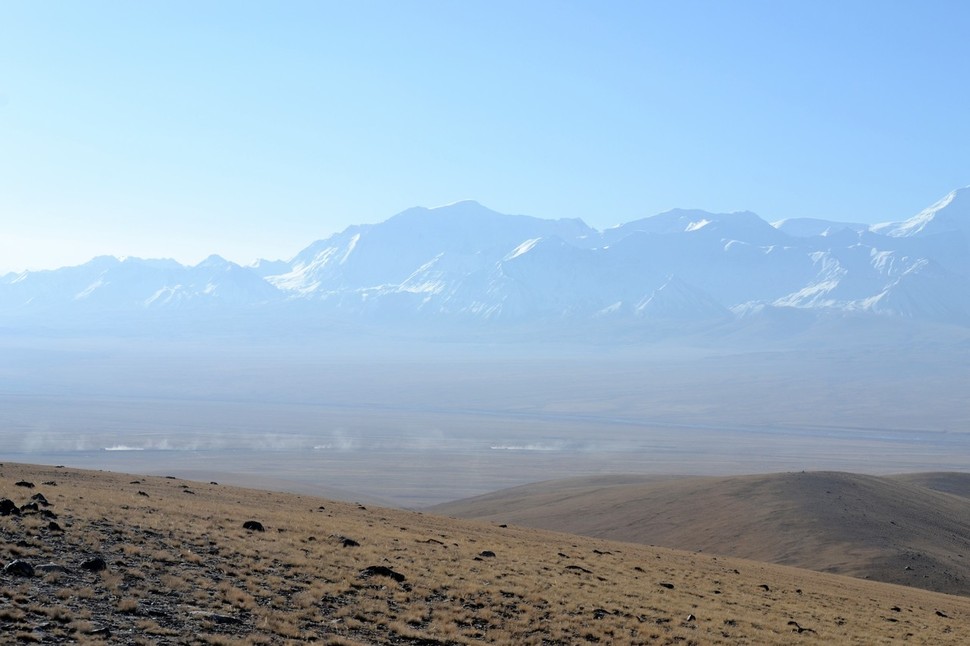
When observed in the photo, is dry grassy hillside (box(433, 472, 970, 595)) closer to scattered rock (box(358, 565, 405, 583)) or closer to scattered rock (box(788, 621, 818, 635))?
scattered rock (box(788, 621, 818, 635))

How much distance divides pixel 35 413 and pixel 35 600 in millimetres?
132915

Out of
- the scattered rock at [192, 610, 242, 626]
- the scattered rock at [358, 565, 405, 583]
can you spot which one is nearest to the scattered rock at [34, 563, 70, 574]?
the scattered rock at [192, 610, 242, 626]

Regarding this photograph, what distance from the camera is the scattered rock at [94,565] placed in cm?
1362

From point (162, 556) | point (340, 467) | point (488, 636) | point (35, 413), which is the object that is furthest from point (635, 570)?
point (35, 413)

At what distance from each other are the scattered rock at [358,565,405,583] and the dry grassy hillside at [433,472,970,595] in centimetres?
2797

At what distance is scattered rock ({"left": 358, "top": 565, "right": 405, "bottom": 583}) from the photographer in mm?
15820

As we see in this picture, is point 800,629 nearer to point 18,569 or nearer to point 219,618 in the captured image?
point 219,618

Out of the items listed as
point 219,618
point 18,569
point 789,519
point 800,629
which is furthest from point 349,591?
point 789,519

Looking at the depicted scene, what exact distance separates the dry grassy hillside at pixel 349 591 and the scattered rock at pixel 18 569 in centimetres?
2

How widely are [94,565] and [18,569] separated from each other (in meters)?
1.12

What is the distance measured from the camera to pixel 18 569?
12.8 metres

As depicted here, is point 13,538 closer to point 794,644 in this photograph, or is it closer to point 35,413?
point 794,644

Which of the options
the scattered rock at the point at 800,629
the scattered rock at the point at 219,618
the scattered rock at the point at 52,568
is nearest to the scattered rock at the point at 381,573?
the scattered rock at the point at 219,618

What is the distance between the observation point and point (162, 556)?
15.0 metres
